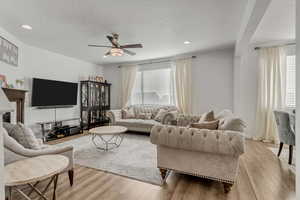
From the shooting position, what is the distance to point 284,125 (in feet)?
9.09

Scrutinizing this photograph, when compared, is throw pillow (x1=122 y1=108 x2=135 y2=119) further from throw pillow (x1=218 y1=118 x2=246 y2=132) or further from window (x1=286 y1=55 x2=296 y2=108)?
window (x1=286 y1=55 x2=296 y2=108)

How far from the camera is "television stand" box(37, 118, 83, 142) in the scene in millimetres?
4230

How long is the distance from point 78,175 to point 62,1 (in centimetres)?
266

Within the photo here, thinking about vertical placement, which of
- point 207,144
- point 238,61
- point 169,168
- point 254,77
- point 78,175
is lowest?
point 78,175

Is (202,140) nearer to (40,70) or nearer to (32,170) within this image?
(32,170)

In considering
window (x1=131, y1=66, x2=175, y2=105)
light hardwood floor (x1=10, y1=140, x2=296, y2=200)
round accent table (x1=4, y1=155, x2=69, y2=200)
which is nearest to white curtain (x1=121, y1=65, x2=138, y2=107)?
window (x1=131, y1=66, x2=175, y2=105)

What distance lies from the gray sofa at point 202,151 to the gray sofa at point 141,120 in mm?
2290

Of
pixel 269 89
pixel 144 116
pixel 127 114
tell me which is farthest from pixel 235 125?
pixel 127 114

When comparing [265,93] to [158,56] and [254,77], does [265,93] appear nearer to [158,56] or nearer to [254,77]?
[254,77]

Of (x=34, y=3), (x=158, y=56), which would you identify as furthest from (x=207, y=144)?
(x=158, y=56)

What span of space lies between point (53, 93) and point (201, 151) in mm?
4516

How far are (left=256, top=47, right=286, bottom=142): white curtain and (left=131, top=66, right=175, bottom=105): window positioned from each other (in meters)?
2.62

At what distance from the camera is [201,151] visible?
75.9 inches

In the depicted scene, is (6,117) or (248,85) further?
(248,85)
